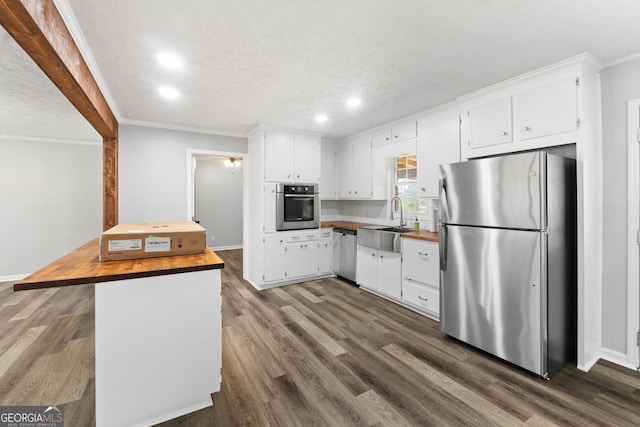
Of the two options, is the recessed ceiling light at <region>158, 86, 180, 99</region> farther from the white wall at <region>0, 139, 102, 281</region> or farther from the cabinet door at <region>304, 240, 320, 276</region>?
the white wall at <region>0, 139, 102, 281</region>

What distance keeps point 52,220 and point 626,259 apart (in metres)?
7.84

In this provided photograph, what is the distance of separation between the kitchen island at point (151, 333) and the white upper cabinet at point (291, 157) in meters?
2.72

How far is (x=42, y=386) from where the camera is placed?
81.5 inches

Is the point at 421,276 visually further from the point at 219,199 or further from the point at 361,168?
the point at 219,199

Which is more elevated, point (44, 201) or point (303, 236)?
point (44, 201)

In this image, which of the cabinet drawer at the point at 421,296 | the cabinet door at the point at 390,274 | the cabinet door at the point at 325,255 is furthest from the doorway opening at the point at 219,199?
the cabinet drawer at the point at 421,296

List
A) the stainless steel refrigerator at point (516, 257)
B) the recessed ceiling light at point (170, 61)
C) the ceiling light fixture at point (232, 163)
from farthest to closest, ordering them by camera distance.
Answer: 1. the ceiling light fixture at point (232, 163)
2. the recessed ceiling light at point (170, 61)
3. the stainless steel refrigerator at point (516, 257)

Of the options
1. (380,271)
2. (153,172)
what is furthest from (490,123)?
(153,172)

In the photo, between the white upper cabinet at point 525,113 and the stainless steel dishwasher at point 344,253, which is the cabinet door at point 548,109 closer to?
the white upper cabinet at point 525,113

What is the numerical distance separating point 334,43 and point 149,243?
1905 millimetres

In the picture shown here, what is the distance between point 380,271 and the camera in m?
3.94

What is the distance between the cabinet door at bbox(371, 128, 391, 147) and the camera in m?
4.32

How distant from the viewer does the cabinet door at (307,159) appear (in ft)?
15.2

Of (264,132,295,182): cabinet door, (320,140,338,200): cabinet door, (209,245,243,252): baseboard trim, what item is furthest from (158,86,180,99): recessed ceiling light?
(209,245,243,252): baseboard trim
